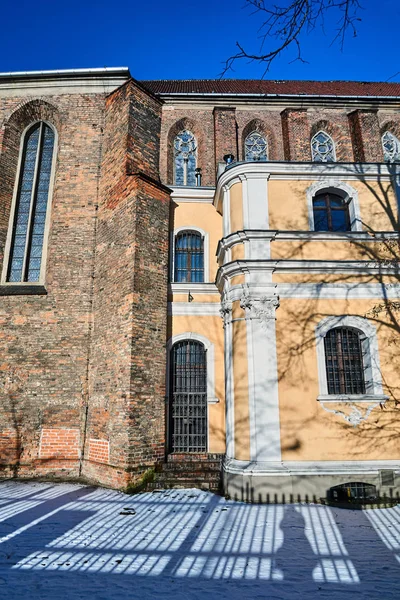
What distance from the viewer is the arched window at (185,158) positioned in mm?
14859

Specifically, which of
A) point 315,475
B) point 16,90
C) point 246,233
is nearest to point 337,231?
point 246,233

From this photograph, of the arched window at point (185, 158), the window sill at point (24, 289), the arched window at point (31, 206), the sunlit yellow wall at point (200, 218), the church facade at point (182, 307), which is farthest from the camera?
the arched window at point (185, 158)

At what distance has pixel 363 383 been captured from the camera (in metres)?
8.25

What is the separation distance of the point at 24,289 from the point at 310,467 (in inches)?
328

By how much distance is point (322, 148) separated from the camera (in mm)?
15656

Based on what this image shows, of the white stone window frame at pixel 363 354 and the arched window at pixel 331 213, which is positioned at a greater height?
the arched window at pixel 331 213

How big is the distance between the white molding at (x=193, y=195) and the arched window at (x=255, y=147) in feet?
15.4

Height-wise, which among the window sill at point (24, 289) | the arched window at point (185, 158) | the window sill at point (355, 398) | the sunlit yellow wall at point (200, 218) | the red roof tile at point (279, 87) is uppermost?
the red roof tile at point (279, 87)

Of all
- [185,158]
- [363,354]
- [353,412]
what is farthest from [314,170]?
[185,158]

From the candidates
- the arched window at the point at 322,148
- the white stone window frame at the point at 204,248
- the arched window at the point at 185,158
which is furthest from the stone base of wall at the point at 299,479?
the arched window at the point at 322,148

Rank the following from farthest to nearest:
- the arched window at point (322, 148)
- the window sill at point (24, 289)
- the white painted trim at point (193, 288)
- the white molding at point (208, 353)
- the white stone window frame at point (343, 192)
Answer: the arched window at point (322, 148)
the white painted trim at point (193, 288)
the window sill at point (24, 289)
the white molding at point (208, 353)
the white stone window frame at point (343, 192)

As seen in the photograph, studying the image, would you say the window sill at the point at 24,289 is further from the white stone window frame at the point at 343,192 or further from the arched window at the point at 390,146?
the arched window at the point at 390,146

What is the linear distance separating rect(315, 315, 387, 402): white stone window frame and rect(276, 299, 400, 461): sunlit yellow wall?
0.11 meters

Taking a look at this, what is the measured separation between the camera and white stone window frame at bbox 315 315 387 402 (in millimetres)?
7930
